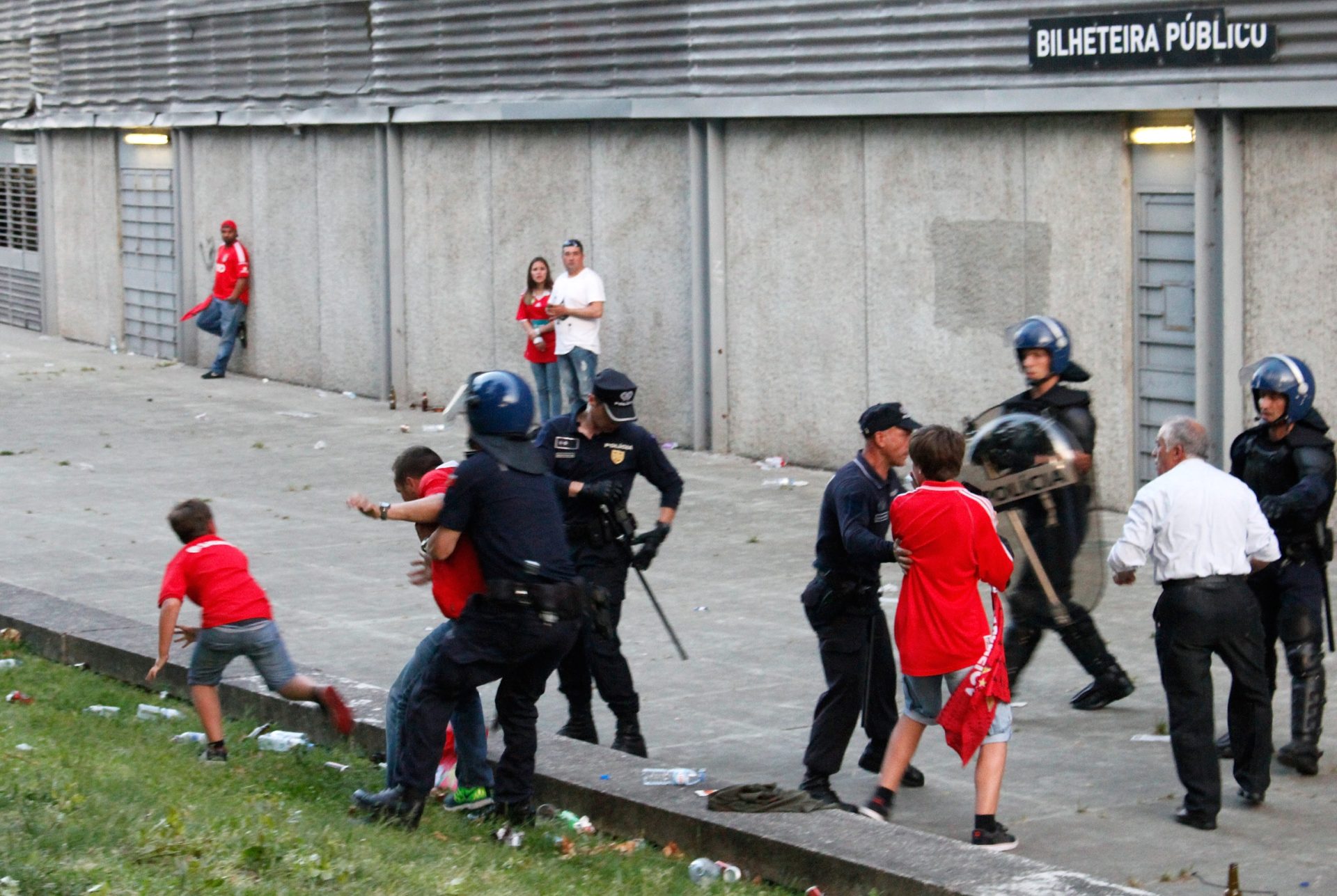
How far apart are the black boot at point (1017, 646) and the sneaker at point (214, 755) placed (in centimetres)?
320

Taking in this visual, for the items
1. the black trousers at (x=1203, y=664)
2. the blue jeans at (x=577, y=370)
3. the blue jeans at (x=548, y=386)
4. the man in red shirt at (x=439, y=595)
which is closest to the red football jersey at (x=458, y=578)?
the man in red shirt at (x=439, y=595)

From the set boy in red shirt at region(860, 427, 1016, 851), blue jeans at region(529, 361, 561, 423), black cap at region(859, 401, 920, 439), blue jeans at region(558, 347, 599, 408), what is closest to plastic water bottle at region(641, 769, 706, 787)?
boy in red shirt at region(860, 427, 1016, 851)

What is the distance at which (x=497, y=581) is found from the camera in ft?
21.0

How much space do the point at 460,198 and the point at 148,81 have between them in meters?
7.55

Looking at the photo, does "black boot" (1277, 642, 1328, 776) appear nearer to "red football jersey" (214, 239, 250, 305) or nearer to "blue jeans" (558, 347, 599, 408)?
"blue jeans" (558, 347, 599, 408)

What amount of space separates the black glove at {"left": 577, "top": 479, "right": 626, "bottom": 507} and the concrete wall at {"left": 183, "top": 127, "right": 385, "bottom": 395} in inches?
526

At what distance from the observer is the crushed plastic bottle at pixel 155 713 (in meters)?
8.56

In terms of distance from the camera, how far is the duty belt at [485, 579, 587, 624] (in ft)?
21.0

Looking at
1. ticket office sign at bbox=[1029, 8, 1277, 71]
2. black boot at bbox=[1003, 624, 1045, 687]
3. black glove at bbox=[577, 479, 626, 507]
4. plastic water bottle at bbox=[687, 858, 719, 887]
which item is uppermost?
ticket office sign at bbox=[1029, 8, 1277, 71]

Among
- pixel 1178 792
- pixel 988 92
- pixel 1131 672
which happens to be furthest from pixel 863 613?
pixel 988 92

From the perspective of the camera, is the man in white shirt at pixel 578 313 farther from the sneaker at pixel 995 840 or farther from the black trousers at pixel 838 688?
the sneaker at pixel 995 840

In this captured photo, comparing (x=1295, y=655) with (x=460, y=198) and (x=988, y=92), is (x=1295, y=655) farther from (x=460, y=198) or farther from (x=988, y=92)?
(x=460, y=198)

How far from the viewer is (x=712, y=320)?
54.6 feet

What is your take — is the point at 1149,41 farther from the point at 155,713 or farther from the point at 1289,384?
the point at 155,713
